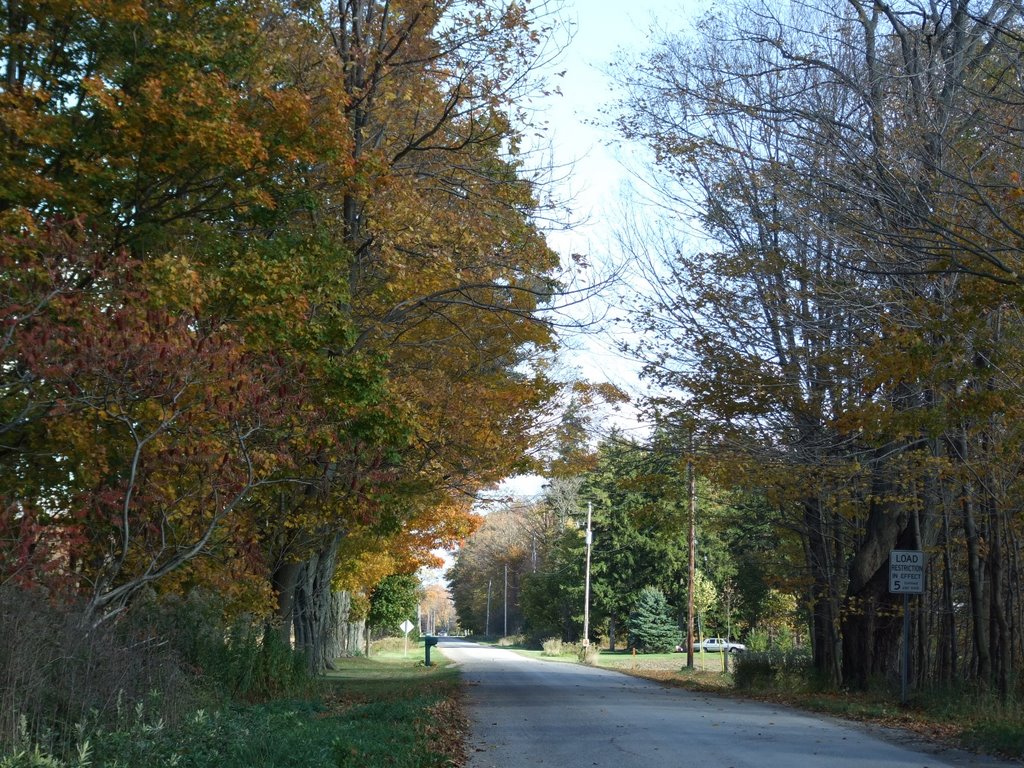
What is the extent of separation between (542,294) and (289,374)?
4878 mm

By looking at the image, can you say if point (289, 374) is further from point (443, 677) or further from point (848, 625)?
point (443, 677)

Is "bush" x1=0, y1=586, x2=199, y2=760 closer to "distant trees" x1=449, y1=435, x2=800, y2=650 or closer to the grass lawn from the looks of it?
the grass lawn

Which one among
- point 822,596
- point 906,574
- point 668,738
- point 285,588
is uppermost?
point 906,574

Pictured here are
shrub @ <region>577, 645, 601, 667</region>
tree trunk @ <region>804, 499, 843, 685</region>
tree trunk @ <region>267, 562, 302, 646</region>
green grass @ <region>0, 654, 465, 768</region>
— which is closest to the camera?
green grass @ <region>0, 654, 465, 768</region>

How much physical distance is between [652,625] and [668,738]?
53155mm

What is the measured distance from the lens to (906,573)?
59.3ft

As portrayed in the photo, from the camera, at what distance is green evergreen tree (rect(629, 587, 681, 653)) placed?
2530 inches

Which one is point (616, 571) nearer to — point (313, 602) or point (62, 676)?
point (313, 602)

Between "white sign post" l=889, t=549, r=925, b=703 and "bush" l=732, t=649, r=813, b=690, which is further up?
"white sign post" l=889, t=549, r=925, b=703

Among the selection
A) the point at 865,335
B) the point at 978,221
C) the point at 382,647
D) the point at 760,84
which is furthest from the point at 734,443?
the point at 382,647

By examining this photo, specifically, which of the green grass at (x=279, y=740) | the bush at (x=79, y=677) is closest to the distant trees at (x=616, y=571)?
the green grass at (x=279, y=740)

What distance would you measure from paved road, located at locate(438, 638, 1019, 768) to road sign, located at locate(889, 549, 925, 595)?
116 inches

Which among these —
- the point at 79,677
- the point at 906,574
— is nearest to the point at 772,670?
the point at 906,574

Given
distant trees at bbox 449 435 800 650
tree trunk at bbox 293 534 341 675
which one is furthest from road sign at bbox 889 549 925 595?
distant trees at bbox 449 435 800 650
